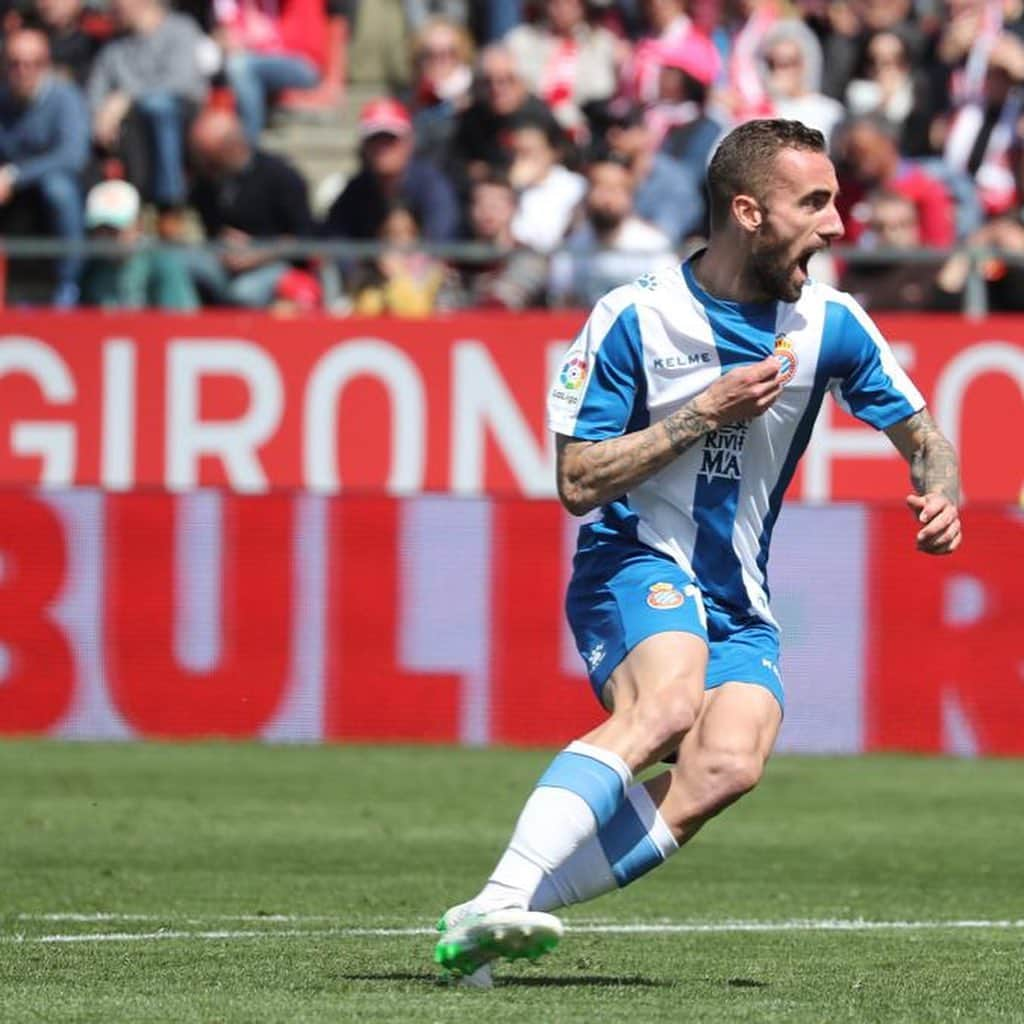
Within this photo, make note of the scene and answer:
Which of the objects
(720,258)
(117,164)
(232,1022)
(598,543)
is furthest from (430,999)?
(117,164)

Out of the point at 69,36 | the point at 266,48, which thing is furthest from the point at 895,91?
the point at 69,36

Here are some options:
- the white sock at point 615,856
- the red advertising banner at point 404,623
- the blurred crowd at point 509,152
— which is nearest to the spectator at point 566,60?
the blurred crowd at point 509,152

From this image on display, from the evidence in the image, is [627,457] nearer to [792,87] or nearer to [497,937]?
[497,937]

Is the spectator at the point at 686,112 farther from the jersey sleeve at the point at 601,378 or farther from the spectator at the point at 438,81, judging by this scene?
the jersey sleeve at the point at 601,378

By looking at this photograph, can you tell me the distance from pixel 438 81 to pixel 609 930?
12.1 meters

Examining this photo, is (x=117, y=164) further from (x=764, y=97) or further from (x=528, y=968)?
(x=528, y=968)

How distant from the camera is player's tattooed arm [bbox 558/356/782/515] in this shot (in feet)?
22.2

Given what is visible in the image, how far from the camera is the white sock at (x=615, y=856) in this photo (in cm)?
670

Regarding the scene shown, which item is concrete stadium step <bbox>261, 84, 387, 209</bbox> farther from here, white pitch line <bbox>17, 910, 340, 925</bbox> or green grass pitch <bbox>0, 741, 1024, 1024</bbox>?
white pitch line <bbox>17, 910, 340, 925</bbox>

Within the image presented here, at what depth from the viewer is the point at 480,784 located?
13.0 metres

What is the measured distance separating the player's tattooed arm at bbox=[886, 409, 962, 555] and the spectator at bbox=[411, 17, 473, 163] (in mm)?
12179

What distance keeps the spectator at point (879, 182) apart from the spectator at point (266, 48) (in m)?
4.61

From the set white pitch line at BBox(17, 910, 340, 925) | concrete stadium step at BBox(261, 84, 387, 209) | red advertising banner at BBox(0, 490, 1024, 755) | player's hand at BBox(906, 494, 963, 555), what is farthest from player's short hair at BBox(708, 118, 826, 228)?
concrete stadium step at BBox(261, 84, 387, 209)

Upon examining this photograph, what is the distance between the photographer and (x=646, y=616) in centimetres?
695
